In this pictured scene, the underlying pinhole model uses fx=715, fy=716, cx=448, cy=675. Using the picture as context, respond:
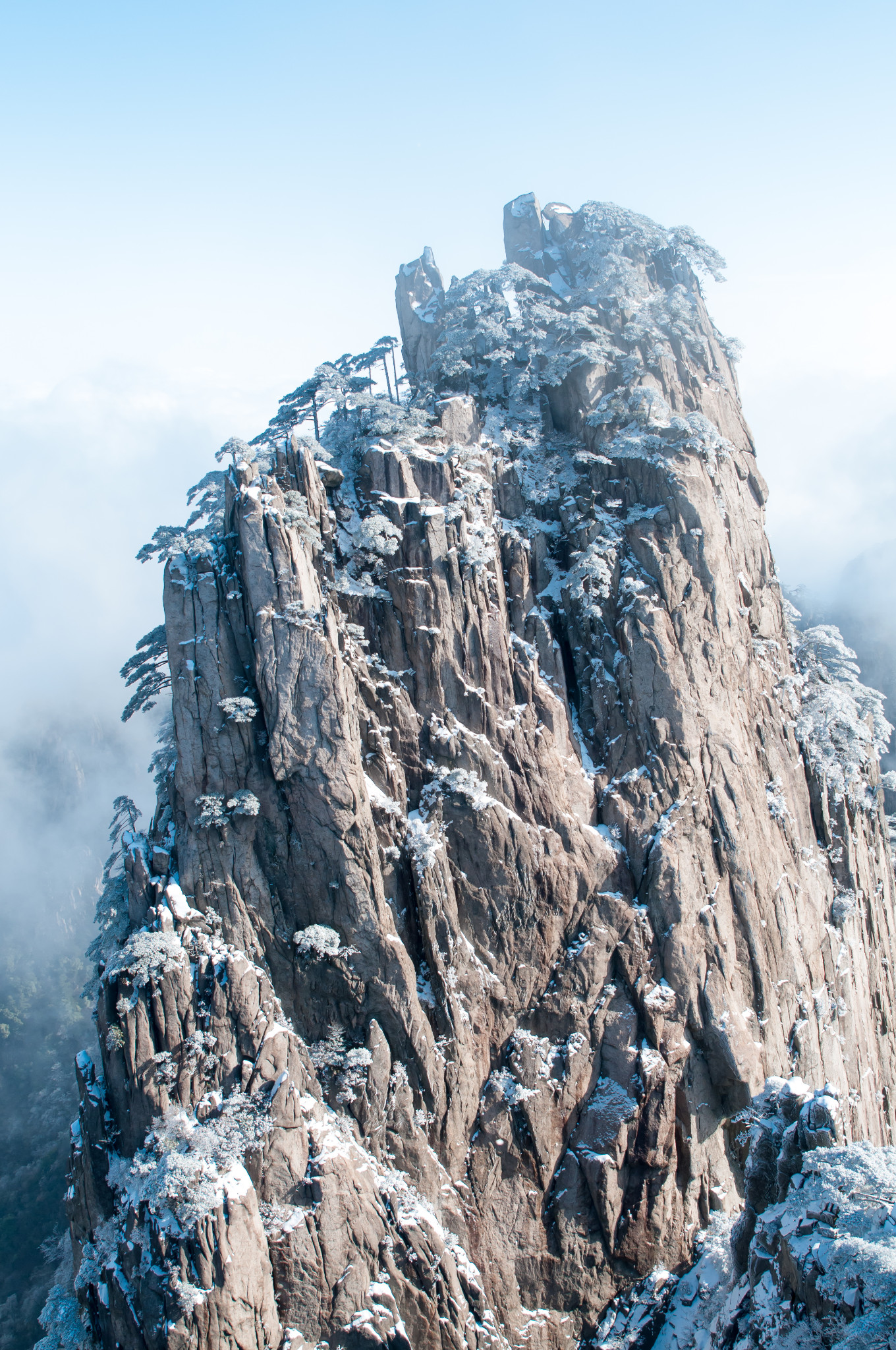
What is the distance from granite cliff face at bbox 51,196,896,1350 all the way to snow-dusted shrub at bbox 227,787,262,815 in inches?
6.5

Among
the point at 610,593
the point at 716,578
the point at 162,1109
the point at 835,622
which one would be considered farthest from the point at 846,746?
the point at 835,622

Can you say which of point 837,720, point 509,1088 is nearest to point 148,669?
point 509,1088

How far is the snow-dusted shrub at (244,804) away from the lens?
28094mm

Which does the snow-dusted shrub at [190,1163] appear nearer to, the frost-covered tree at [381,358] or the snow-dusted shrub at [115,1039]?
the snow-dusted shrub at [115,1039]

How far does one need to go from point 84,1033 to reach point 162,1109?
240ft

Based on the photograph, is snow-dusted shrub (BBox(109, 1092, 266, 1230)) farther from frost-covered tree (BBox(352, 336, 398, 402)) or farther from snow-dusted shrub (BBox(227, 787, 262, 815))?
frost-covered tree (BBox(352, 336, 398, 402))

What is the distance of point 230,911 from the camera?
27797mm

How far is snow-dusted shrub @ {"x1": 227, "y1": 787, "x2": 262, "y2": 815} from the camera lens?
2809 cm

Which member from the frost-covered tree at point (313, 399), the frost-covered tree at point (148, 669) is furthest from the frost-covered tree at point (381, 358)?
the frost-covered tree at point (148, 669)

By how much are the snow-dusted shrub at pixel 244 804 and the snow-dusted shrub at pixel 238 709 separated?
9.52 ft

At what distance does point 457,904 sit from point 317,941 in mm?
6153

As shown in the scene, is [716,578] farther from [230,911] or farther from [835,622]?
[835,622]

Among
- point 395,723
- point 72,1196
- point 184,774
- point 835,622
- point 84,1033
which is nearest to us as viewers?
point 72,1196

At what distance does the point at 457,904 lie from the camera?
99.4ft
